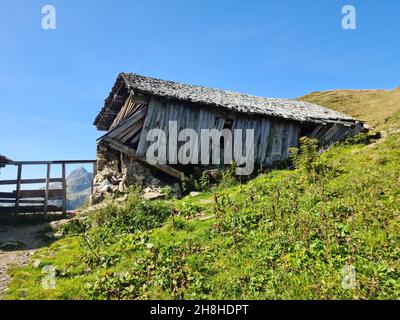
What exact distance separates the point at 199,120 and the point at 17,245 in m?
10.7

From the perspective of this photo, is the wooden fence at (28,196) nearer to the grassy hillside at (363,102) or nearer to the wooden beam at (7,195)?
the wooden beam at (7,195)

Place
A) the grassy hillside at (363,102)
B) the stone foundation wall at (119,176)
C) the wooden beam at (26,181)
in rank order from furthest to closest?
1. the grassy hillside at (363,102)
2. the wooden beam at (26,181)
3. the stone foundation wall at (119,176)

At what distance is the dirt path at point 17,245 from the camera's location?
30.1 feet

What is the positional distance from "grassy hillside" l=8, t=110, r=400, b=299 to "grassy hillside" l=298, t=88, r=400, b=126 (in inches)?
812

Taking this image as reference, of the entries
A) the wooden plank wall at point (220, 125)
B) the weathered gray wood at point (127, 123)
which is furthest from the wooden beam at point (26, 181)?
the wooden plank wall at point (220, 125)

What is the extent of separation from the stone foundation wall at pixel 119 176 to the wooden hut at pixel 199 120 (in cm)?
62

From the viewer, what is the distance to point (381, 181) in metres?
9.30

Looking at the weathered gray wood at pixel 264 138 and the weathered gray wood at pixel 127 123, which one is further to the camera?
the weathered gray wood at pixel 264 138

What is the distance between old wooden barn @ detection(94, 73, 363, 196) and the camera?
17578mm

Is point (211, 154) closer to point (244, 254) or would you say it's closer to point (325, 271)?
point (244, 254)

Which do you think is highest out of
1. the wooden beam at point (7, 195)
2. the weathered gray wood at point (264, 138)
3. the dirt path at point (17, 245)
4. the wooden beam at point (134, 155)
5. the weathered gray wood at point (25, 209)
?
the weathered gray wood at point (264, 138)

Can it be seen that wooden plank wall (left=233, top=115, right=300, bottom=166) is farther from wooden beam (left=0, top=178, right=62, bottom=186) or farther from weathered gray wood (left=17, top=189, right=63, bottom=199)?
weathered gray wood (left=17, top=189, right=63, bottom=199)

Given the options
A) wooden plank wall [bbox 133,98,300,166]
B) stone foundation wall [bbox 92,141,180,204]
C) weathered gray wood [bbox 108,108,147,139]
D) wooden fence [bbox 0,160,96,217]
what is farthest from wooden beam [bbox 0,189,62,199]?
wooden plank wall [bbox 133,98,300,166]
